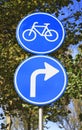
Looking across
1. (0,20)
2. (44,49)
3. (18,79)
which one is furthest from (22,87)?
(0,20)

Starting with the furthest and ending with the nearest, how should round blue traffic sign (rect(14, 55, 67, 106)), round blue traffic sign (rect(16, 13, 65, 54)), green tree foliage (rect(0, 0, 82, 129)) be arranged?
green tree foliage (rect(0, 0, 82, 129)) → round blue traffic sign (rect(16, 13, 65, 54)) → round blue traffic sign (rect(14, 55, 67, 106))

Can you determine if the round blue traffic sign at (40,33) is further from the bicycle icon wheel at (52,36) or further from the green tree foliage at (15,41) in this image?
the green tree foliage at (15,41)

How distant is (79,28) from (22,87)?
1004cm

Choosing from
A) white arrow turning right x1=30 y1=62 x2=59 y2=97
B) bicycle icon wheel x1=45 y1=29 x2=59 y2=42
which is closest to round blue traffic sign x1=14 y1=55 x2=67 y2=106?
white arrow turning right x1=30 y1=62 x2=59 y2=97

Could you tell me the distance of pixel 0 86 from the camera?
50.5 ft

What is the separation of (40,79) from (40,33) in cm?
56

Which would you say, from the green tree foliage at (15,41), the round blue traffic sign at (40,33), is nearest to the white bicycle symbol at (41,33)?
the round blue traffic sign at (40,33)

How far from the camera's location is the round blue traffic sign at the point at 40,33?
4984 millimetres

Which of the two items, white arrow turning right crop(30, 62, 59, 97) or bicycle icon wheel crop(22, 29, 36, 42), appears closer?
white arrow turning right crop(30, 62, 59, 97)

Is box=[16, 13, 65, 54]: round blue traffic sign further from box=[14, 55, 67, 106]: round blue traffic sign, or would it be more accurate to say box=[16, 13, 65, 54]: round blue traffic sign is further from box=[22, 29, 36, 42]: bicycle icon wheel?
box=[14, 55, 67, 106]: round blue traffic sign

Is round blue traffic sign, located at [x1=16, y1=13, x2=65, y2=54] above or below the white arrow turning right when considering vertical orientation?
above

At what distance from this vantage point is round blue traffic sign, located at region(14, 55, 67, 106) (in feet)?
15.9

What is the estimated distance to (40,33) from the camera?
5094 mm

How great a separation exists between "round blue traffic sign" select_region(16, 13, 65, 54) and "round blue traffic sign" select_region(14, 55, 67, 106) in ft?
0.43
